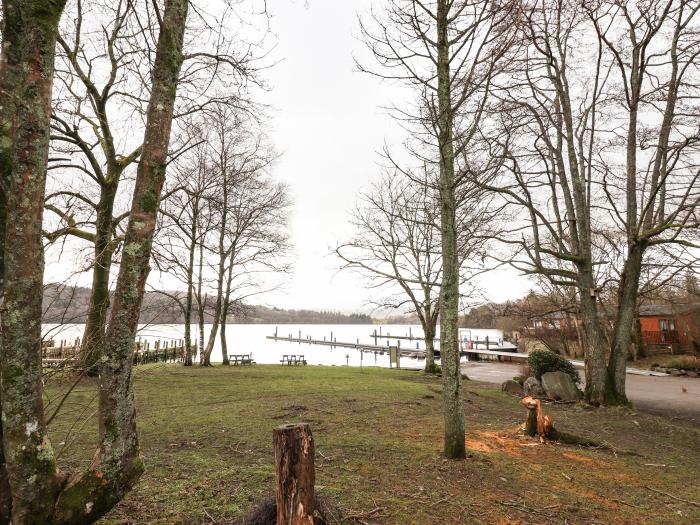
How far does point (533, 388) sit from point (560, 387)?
3.36 ft

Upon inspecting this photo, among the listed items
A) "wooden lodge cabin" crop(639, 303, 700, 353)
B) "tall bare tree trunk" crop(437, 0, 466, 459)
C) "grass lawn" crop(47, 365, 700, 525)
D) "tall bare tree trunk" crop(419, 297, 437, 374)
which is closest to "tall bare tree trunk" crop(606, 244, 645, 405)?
"grass lawn" crop(47, 365, 700, 525)

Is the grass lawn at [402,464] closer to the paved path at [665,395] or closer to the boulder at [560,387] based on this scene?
the boulder at [560,387]

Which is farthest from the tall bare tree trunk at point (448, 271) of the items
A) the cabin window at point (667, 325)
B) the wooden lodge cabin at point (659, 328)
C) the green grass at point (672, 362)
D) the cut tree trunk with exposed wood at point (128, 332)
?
the cabin window at point (667, 325)

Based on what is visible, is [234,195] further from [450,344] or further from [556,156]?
[450,344]

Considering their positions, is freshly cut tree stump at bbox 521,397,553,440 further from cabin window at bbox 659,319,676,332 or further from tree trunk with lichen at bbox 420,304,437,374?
cabin window at bbox 659,319,676,332

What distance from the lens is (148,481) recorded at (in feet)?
13.4

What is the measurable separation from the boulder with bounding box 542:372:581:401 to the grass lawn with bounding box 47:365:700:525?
1988mm

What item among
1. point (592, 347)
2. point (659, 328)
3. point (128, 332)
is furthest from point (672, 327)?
point (128, 332)

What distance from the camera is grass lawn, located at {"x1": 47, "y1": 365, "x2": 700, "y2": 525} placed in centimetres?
369

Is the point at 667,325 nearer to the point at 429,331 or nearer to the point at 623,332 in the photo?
the point at 429,331

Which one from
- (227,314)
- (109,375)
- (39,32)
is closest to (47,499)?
(109,375)

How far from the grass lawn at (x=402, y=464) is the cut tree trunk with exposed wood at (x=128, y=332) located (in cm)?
79

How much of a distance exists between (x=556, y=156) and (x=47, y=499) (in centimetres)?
1313

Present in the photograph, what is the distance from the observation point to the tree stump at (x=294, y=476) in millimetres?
2779
